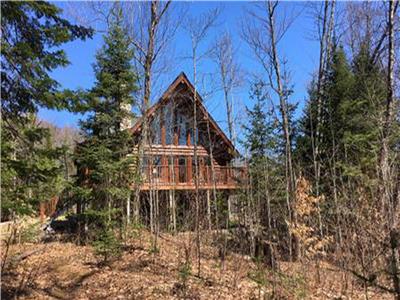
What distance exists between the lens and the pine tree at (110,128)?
13.2 meters

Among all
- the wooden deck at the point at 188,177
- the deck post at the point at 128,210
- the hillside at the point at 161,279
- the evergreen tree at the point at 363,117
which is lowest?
the hillside at the point at 161,279

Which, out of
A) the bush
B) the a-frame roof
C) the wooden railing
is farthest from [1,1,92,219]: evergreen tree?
the wooden railing

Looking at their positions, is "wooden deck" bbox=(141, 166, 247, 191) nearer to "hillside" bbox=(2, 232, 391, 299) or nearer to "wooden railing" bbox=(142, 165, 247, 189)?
"wooden railing" bbox=(142, 165, 247, 189)

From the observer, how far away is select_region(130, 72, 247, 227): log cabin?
16.8 metres

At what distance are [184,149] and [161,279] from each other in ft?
41.8

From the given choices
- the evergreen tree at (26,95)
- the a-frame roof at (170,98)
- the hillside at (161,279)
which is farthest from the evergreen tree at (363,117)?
the evergreen tree at (26,95)

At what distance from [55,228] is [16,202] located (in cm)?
1163

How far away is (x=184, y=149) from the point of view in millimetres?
21297

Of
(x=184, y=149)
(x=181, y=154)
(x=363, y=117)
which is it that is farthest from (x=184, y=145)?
(x=363, y=117)

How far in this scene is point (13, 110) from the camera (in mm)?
6008

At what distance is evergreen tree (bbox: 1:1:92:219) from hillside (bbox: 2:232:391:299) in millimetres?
2277

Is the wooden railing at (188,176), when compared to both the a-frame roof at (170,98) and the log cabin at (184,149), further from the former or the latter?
the a-frame roof at (170,98)

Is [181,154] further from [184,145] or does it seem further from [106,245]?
[106,245]

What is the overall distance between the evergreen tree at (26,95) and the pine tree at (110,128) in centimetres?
701
